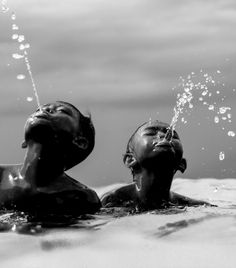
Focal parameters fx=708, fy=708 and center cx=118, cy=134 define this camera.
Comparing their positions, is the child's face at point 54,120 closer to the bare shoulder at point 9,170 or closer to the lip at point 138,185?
the bare shoulder at point 9,170

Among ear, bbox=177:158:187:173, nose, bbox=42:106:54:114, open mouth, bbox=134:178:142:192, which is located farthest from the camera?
ear, bbox=177:158:187:173

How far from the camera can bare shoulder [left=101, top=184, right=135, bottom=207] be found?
815cm

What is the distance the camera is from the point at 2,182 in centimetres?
752

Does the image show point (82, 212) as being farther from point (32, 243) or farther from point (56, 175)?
point (32, 243)

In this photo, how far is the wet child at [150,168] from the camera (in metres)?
7.85

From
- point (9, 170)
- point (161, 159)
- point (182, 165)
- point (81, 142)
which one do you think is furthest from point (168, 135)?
point (9, 170)

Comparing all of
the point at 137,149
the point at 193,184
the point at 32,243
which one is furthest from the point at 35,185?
the point at 193,184

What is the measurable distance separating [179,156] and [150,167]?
0.36 meters

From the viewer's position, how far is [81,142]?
7.72 meters

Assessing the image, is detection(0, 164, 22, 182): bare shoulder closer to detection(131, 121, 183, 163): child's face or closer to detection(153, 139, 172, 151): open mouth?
detection(131, 121, 183, 163): child's face

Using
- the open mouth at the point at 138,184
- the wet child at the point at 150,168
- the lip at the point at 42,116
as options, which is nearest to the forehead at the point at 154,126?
the wet child at the point at 150,168

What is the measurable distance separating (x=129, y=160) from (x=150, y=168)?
45 cm

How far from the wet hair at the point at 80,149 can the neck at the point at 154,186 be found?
0.72 meters

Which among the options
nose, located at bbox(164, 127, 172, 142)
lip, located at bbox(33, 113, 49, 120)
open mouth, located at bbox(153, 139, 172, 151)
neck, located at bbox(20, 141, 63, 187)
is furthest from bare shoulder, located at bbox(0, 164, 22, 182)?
nose, located at bbox(164, 127, 172, 142)
